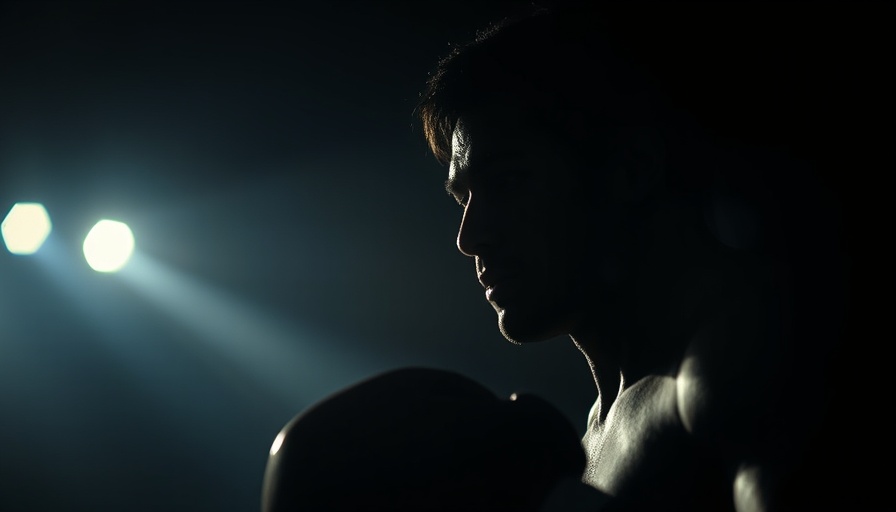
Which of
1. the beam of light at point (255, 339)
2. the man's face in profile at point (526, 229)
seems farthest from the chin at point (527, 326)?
the beam of light at point (255, 339)

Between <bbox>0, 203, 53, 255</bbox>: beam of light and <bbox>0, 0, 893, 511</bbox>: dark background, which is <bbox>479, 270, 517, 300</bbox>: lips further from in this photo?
<bbox>0, 203, 53, 255</bbox>: beam of light

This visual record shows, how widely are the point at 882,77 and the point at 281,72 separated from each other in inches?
94.0

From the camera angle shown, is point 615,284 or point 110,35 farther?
point 110,35

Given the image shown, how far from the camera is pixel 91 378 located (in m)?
3.23

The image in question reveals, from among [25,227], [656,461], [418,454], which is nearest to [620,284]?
[656,461]

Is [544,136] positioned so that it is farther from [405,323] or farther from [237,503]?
[237,503]

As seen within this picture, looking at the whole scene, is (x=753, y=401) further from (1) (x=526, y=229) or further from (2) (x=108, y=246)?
(2) (x=108, y=246)

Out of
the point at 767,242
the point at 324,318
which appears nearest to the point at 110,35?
the point at 324,318

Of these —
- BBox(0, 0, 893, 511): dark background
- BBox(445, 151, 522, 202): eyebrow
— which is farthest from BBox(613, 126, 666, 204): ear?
BBox(0, 0, 893, 511): dark background

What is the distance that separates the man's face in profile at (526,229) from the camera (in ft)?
2.90

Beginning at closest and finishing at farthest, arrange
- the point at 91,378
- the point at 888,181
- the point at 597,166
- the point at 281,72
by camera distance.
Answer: the point at 888,181
the point at 597,166
the point at 281,72
the point at 91,378

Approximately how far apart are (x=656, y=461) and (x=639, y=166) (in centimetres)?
35

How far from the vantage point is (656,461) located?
0.71 meters

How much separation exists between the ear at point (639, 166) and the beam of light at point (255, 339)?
97.4 inches
